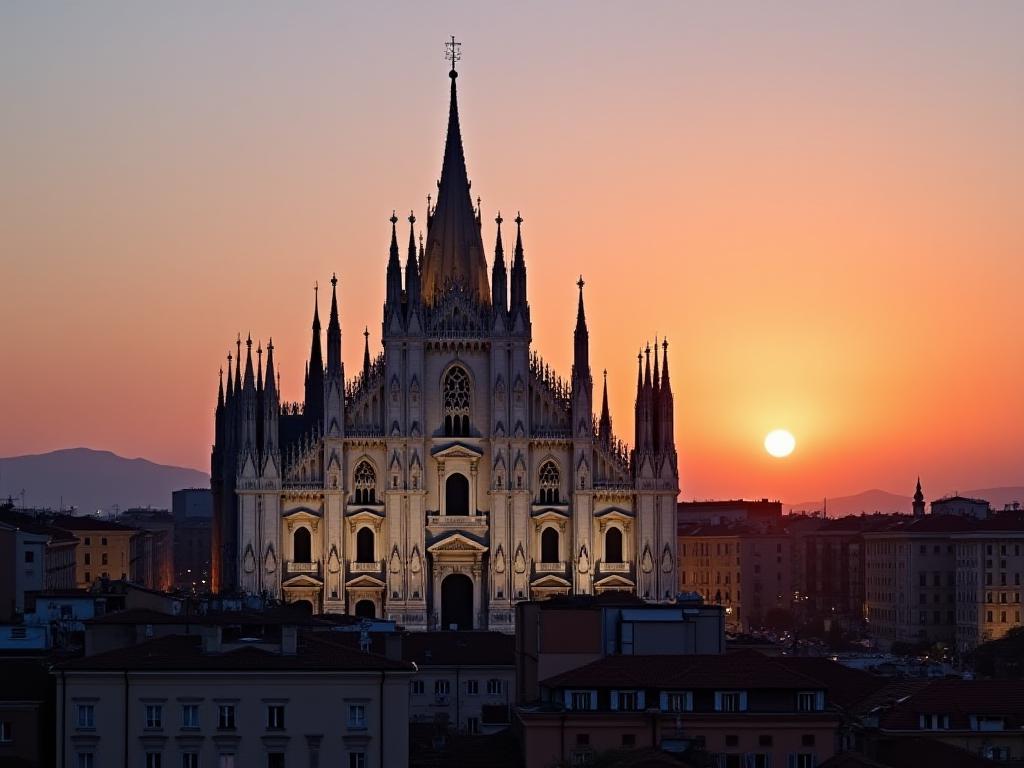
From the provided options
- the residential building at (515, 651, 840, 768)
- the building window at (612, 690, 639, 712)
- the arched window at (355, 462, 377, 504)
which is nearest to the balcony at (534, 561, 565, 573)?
the arched window at (355, 462, 377, 504)

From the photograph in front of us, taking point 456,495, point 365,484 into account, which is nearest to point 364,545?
point 365,484

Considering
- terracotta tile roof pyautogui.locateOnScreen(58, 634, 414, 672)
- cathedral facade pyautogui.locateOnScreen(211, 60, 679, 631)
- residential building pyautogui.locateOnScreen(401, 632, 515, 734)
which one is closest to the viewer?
terracotta tile roof pyautogui.locateOnScreen(58, 634, 414, 672)

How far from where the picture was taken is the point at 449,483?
158 meters

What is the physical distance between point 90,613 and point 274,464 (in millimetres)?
55763

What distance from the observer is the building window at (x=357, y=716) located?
74.2 m

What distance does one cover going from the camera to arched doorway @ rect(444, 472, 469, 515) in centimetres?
15825

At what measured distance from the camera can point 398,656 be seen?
8088cm

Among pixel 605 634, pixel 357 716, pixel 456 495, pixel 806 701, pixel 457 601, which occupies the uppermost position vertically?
pixel 456 495

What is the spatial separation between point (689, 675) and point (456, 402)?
82027 millimetres

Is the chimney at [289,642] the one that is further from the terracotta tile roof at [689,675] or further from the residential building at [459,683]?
the residential building at [459,683]

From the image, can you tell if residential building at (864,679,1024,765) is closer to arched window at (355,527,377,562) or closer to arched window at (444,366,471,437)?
arched window at (355,527,377,562)

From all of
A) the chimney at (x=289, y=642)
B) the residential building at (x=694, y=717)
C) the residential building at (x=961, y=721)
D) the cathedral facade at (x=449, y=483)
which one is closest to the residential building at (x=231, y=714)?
the chimney at (x=289, y=642)

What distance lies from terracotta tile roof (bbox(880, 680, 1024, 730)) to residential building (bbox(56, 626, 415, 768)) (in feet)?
45.4

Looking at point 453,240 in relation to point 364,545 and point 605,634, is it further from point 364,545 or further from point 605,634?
point 605,634
